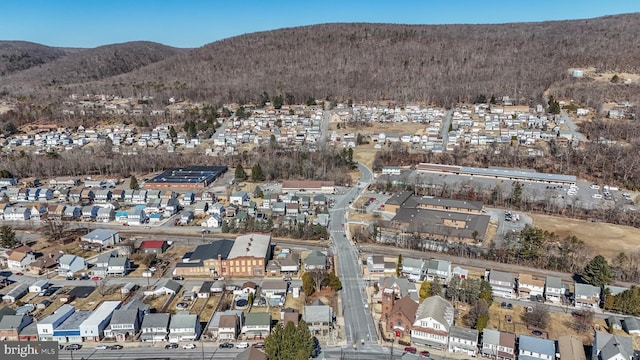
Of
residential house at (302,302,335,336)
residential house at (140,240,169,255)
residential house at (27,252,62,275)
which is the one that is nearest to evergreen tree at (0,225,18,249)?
residential house at (27,252,62,275)

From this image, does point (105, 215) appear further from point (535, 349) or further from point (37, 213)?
point (535, 349)

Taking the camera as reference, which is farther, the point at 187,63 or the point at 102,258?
the point at 187,63

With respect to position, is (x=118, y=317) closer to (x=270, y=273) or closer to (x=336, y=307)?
(x=270, y=273)

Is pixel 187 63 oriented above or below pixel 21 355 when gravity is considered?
above

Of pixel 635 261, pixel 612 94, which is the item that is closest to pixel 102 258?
pixel 635 261

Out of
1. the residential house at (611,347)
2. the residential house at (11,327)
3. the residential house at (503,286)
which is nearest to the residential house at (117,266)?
the residential house at (11,327)

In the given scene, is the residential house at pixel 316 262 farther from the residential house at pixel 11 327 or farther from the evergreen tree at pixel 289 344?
the residential house at pixel 11 327

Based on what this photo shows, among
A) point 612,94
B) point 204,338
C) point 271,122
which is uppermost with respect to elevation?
point 612,94
